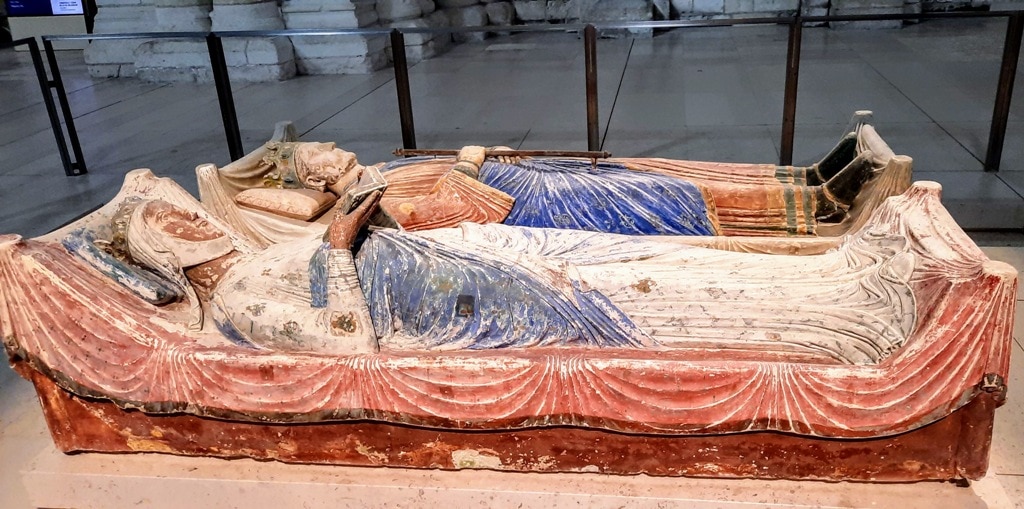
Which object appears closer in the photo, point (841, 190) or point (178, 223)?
point (178, 223)

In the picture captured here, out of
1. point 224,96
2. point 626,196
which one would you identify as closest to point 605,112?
point 224,96

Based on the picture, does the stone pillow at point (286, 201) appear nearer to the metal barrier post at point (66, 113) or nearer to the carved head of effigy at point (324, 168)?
the carved head of effigy at point (324, 168)

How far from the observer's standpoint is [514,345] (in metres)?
2.49

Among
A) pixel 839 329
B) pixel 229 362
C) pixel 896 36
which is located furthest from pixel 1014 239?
pixel 896 36

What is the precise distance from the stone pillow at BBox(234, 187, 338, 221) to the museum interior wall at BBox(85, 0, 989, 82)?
15.1 ft

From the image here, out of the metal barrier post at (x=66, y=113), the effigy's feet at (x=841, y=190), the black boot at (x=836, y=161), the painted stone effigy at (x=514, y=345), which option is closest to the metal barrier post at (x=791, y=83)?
the black boot at (x=836, y=161)

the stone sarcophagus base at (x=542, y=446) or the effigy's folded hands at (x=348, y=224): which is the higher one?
the effigy's folded hands at (x=348, y=224)

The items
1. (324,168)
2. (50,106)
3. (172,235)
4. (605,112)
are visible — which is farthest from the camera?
(605,112)

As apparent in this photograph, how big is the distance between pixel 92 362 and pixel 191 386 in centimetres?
33

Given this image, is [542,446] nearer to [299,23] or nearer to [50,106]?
[50,106]

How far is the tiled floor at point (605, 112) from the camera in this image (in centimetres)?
515

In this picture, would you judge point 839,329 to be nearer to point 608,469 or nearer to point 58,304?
point 608,469

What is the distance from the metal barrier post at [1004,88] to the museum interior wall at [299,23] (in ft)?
13.9

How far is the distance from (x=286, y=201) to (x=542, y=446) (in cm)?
161
